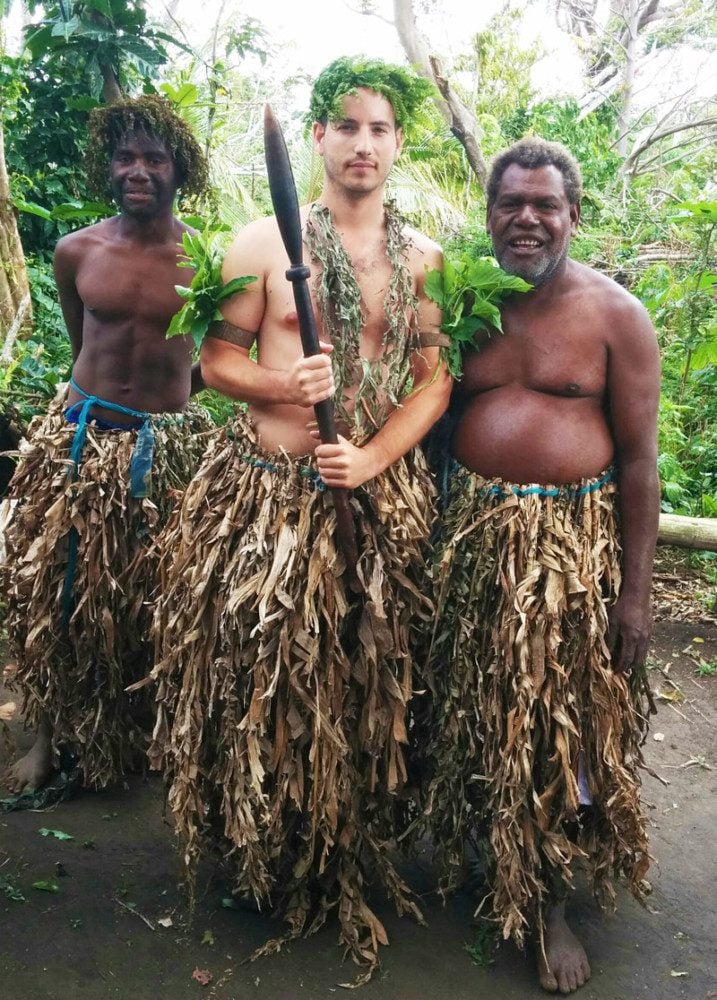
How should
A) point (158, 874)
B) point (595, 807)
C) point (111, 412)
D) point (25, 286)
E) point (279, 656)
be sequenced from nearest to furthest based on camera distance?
point (279, 656) → point (595, 807) → point (158, 874) → point (111, 412) → point (25, 286)

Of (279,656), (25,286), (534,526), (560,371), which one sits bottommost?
(279,656)

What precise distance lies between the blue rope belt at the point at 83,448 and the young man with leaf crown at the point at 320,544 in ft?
1.91

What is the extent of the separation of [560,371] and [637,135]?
10344mm

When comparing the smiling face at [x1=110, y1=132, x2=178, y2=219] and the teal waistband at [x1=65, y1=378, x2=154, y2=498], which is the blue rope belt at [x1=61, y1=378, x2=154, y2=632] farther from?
the smiling face at [x1=110, y1=132, x2=178, y2=219]

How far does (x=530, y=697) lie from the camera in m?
2.12

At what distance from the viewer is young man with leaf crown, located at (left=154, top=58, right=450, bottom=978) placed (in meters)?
2.11

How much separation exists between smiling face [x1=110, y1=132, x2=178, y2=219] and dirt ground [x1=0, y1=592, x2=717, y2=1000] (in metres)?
1.99

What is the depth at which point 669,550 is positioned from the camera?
495 cm

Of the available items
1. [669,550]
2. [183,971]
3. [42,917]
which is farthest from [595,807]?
Result: [669,550]

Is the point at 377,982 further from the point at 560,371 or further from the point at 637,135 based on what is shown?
the point at 637,135

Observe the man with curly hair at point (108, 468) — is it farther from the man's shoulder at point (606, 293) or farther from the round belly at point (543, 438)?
the man's shoulder at point (606, 293)

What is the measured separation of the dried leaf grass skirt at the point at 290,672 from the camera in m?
2.13

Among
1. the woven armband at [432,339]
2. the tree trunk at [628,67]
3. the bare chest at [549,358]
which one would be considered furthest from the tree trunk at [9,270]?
the tree trunk at [628,67]

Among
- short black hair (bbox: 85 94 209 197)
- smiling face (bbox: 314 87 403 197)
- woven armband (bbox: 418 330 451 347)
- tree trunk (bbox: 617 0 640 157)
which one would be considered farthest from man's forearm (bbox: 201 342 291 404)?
tree trunk (bbox: 617 0 640 157)
